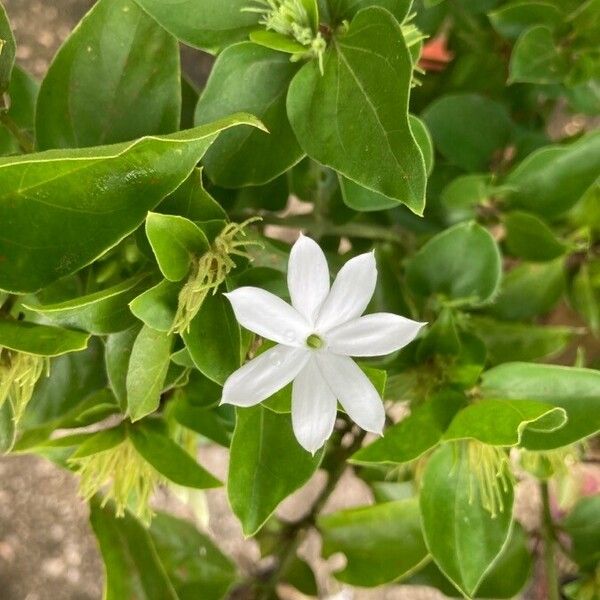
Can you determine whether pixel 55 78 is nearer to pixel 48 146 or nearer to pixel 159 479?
pixel 48 146

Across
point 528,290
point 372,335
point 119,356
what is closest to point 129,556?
point 119,356

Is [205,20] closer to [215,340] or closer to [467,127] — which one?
[215,340]

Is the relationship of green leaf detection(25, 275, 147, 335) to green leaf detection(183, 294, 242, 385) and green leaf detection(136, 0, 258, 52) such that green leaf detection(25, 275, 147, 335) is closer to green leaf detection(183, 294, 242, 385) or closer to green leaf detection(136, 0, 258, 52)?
green leaf detection(183, 294, 242, 385)

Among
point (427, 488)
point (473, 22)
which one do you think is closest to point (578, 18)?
point (473, 22)

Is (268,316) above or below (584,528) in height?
above

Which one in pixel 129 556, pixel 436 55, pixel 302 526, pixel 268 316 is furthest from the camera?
pixel 436 55

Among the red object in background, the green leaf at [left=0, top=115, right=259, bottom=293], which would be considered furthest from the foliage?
the red object in background
